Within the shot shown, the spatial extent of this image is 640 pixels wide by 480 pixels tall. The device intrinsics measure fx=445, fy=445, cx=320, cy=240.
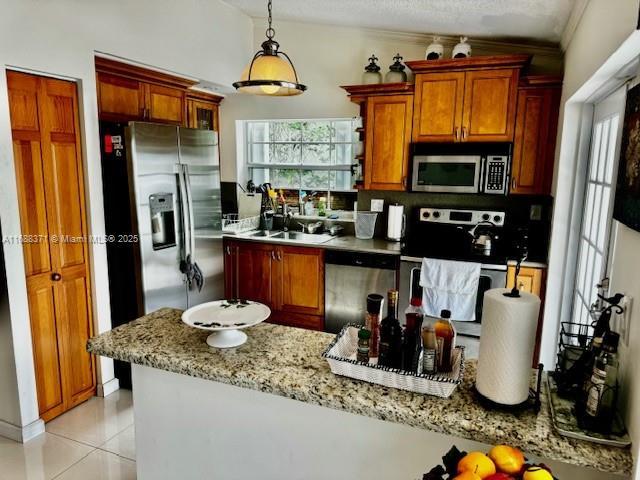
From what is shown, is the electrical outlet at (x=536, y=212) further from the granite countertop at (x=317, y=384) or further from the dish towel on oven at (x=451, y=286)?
the granite countertop at (x=317, y=384)

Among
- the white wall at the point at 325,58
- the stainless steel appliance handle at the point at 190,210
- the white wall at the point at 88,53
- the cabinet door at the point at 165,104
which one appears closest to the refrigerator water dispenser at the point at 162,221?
the stainless steel appliance handle at the point at 190,210

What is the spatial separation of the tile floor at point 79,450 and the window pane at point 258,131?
9.71 feet

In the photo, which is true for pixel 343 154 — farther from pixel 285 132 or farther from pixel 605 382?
pixel 605 382

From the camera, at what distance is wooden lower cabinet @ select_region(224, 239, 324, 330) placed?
3.95 m

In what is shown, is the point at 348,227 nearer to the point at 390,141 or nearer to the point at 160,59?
the point at 390,141

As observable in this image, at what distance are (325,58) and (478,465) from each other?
4.00m

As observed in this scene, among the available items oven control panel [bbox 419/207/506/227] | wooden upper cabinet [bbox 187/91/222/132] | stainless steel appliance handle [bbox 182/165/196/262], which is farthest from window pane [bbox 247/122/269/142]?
oven control panel [bbox 419/207/506/227]

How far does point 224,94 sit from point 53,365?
3.03 metres

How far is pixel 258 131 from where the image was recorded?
4824 millimetres

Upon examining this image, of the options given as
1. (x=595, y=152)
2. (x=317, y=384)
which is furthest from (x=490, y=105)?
(x=317, y=384)

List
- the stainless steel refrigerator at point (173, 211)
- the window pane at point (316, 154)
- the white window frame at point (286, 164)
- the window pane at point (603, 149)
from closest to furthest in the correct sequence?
the window pane at point (603, 149) < the stainless steel refrigerator at point (173, 211) < the white window frame at point (286, 164) < the window pane at point (316, 154)

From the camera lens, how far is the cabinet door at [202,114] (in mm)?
4328

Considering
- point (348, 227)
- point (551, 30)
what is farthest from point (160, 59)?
point (551, 30)

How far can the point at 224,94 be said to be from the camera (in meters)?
4.63
